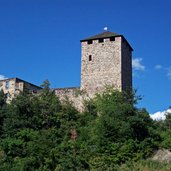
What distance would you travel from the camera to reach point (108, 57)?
38.7 meters

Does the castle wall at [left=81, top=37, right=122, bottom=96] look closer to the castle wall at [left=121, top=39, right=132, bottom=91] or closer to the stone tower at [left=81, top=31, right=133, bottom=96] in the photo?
the stone tower at [left=81, top=31, right=133, bottom=96]

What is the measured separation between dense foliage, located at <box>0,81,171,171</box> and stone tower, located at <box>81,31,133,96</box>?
1.36m

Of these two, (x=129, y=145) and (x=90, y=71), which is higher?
(x=90, y=71)

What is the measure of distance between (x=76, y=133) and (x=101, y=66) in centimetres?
709

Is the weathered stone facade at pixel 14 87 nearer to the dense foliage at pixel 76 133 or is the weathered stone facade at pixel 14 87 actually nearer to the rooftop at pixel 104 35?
the dense foliage at pixel 76 133

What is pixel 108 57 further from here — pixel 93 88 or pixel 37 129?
pixel 37 129

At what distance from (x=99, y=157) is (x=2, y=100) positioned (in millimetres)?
11388

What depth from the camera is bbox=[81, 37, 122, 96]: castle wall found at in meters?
38.1

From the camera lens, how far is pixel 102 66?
38.7 m

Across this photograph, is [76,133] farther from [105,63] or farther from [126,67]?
[126,67]

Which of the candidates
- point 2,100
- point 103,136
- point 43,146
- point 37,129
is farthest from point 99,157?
point 2,100

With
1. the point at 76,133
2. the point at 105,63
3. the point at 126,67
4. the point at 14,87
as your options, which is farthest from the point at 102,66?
the point at 14,87

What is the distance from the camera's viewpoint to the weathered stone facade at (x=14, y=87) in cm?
4109

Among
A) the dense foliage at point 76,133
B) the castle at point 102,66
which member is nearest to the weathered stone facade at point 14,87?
the castle at point 102,66
